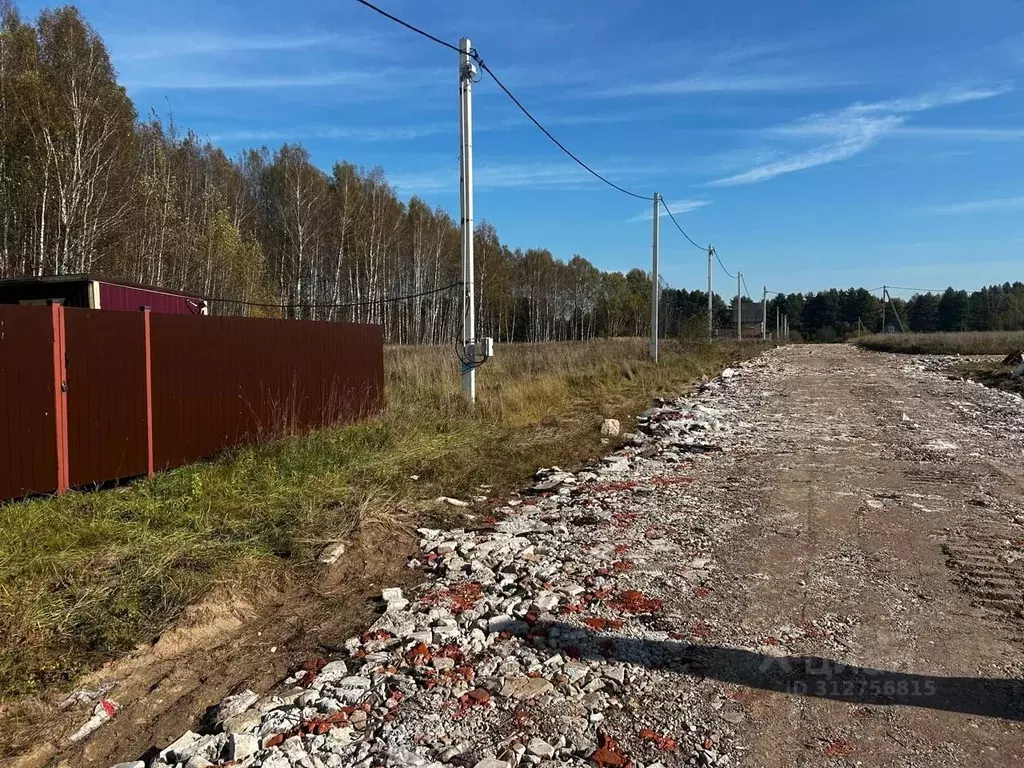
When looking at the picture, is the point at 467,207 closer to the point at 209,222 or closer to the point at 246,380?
the point at 246,380

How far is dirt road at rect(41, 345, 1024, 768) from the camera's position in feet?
8.95

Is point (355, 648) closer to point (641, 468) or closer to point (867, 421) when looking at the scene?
point (641, 468)

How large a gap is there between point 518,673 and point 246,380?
6.44 m

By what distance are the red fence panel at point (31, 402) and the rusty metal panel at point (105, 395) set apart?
14 centimetres

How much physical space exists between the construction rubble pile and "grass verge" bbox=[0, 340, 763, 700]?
39.3 inches

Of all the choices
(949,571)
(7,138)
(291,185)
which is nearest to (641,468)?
(949,571)

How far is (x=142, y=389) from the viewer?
281 inches

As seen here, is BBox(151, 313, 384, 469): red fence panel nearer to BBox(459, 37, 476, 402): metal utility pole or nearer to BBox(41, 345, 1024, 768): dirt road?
BBox(459, 37, 476, 402): metal utility pole

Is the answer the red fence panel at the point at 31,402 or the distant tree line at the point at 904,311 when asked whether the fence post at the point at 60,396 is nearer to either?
the red fence panel at the point at 31,402

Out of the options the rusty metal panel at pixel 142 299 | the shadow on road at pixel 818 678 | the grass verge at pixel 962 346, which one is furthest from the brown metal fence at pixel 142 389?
the grass verge at pixel 962 346

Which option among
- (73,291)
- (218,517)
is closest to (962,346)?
(73,291)

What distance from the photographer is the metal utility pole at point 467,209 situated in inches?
480

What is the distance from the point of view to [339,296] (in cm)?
4153

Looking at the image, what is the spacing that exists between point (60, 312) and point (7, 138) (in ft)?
63.7
